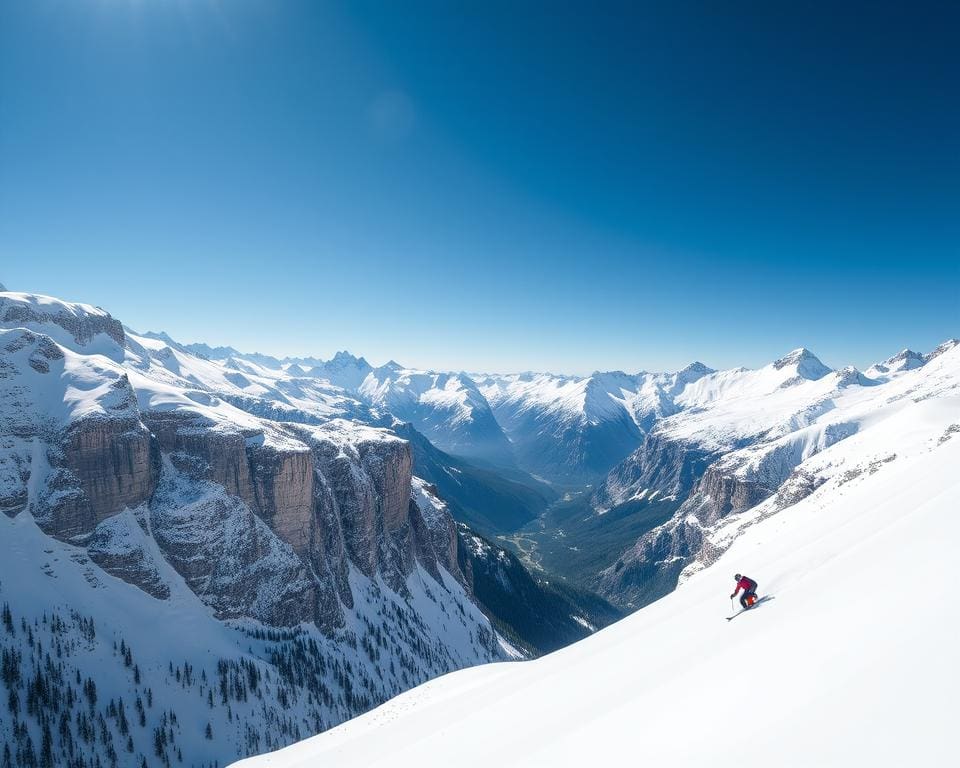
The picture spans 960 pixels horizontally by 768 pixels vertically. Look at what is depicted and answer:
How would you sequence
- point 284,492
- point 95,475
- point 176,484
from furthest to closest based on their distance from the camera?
1. point 284,492
2. point 176,484
3. point 95,475

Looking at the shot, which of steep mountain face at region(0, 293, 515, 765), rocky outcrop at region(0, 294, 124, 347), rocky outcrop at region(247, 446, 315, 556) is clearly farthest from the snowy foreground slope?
rocky outcrop at region(0, 294, 124, 347)

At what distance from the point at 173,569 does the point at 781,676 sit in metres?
115

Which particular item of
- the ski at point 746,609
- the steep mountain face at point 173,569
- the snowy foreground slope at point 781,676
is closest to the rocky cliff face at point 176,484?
the steep mountain face at point 173,569

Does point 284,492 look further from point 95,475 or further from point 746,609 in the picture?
point 746,609

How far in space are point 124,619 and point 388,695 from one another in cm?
5698

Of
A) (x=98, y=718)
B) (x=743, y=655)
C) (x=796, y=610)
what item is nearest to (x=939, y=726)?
(x=743, y=655)

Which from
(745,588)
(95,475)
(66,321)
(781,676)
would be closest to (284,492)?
(95,475)

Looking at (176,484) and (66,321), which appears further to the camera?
(66,321)

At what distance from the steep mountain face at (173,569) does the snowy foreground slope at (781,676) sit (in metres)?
77.0

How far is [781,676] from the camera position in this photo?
8.88m

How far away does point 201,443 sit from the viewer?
350 feet

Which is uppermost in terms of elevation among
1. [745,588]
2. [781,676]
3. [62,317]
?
[62,317]

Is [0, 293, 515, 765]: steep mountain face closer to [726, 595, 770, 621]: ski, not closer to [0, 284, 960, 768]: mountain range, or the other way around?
[0, 284, 960, 768]: mountain range

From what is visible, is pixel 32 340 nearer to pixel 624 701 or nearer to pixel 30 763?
pixel 30 763
